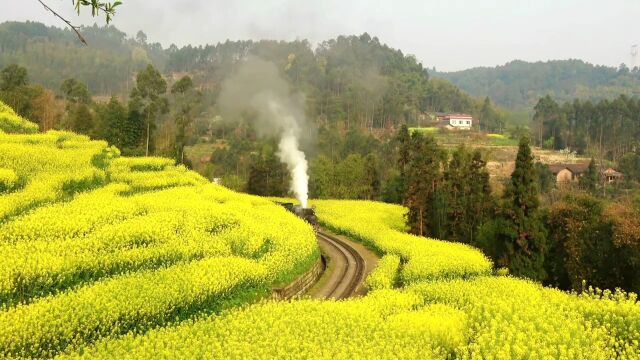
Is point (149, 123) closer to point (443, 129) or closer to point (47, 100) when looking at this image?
point (47, 100)

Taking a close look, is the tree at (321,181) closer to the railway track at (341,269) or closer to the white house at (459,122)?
the railway track at (341,269)

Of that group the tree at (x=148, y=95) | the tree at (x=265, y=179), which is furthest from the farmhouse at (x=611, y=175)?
the tree at (x=148, y=95)

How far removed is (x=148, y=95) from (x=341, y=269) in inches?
1752

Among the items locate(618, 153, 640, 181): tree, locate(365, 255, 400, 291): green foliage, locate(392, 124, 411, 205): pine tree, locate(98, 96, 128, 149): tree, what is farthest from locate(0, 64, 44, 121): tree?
locate(618, 153, 640, 181): tree

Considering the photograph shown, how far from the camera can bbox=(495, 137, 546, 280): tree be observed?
3275 cm

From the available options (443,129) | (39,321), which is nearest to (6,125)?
(39,321)

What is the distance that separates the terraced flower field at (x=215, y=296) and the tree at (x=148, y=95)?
29628 mm

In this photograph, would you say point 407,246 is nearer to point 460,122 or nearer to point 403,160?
point 403,160

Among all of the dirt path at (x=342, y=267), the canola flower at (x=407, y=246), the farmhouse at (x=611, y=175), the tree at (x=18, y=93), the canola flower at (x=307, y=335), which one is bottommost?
the dirt path at (x=342, y=267)

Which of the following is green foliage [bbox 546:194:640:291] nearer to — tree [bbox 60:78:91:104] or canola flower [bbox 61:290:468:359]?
canola flower [bbox 61:290:468:359]

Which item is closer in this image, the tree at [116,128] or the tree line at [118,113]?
the tree line at [118,113]

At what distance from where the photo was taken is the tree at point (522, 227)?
32.8m

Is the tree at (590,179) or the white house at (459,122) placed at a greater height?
the white house at (459,122)

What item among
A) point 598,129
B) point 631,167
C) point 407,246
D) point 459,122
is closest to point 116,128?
point 407,246
